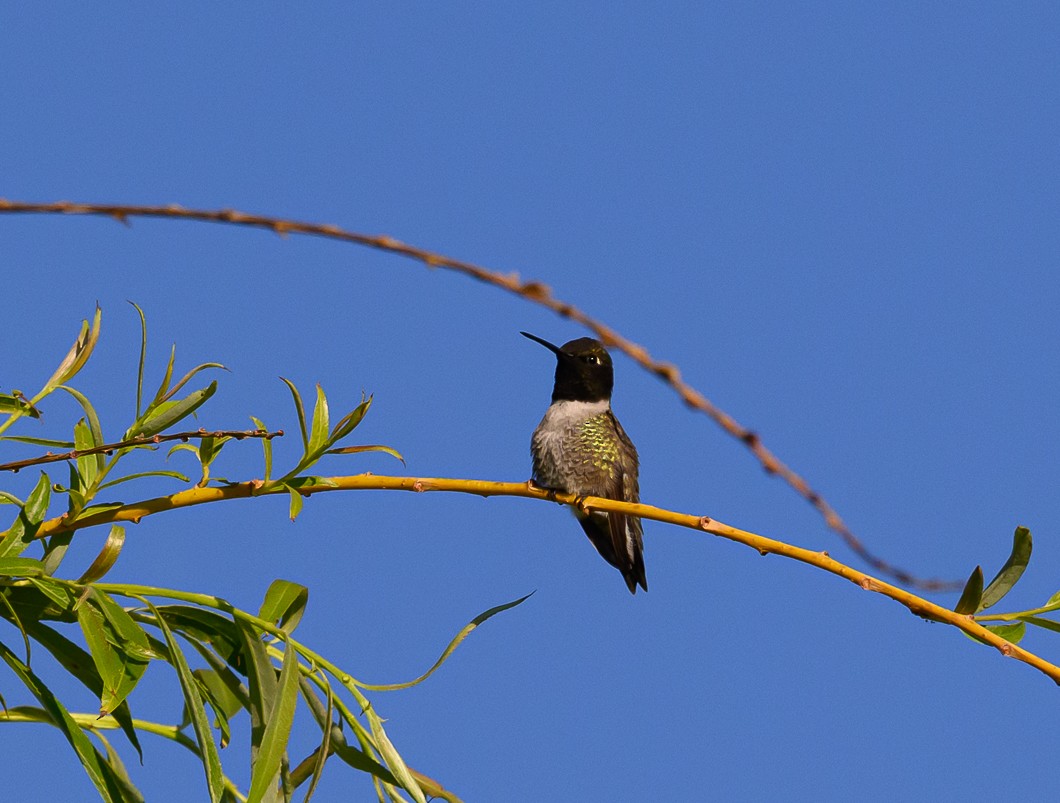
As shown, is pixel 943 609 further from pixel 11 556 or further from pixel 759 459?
pixel 11 556

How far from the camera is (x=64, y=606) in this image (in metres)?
2.00

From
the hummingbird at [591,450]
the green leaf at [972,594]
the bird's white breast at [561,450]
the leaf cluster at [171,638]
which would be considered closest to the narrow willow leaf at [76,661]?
the leaf cluster at [171,638]

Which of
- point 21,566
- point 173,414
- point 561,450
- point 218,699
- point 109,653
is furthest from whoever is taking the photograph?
point 561,450

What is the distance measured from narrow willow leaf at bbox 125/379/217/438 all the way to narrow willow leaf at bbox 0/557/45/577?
306 millimetres

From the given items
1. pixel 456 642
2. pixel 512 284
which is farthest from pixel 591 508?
pixel 512 284

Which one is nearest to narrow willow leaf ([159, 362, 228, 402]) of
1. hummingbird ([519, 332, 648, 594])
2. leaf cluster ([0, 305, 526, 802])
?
leaf cluster ([0, 305, 526, 802])

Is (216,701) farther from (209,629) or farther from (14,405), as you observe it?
(14,405)

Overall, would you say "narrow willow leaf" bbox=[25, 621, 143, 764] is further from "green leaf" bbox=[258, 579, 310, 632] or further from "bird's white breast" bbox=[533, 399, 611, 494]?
"bird's white breast" bbox=[533, 399, 611, 494]

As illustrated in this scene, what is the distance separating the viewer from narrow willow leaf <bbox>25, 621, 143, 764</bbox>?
7.11 feet

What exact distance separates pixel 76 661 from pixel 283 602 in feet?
1.18

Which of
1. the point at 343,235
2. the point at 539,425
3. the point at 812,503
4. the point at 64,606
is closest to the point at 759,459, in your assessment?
the point at 812,503

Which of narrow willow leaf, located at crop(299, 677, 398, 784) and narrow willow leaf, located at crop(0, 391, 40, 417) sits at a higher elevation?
narrow willow leaf, located at crop(0, 391, 40, 417)

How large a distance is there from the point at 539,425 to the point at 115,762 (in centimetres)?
A: 327

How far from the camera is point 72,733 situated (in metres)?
2.06
